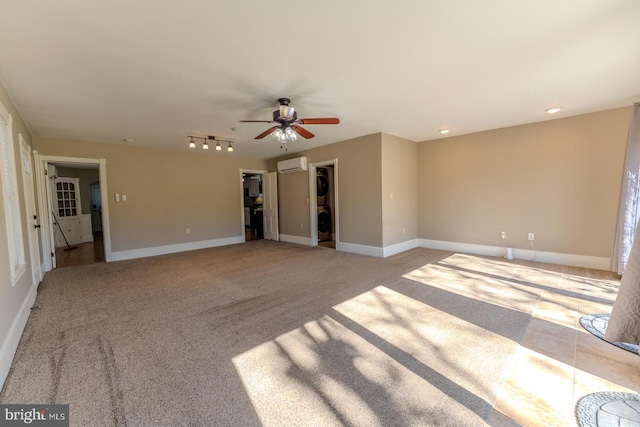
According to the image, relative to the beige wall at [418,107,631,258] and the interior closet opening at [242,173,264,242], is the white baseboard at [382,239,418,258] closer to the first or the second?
the beige wall at [418,107,631,258]

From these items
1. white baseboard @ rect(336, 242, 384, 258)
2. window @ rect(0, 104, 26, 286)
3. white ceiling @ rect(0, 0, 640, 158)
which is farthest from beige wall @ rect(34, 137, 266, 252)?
white baseboard @ rect(336, 242, 384, 258)

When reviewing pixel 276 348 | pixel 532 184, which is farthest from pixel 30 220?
pixel 532 184

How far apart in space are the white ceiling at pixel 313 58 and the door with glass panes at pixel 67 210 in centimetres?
405

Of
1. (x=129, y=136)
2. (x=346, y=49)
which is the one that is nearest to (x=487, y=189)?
(x=346, y=49)

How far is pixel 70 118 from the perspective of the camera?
371 cm

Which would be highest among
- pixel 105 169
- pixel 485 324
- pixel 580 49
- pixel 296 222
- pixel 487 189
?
pixel 580 49

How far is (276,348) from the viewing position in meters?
2.10

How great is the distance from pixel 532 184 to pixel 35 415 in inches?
249

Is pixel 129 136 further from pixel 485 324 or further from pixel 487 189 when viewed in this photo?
pixel 487 189

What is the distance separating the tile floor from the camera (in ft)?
4.81

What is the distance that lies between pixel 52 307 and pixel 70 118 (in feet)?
8.46

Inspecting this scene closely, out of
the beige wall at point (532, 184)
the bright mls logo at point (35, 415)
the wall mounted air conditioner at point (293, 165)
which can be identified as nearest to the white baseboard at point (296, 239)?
the wall mounted air conditioner at point (293, 165)

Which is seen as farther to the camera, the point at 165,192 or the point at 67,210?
the point at 67,210

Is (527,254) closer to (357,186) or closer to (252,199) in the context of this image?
(357,186)
